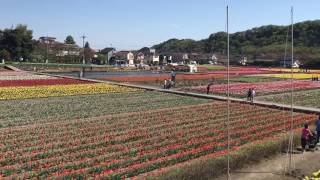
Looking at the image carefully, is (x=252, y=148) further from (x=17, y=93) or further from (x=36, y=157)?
(x=17, y=93)

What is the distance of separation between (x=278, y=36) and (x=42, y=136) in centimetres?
17495

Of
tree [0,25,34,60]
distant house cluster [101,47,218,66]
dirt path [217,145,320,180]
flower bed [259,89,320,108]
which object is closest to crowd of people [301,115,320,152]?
dirt path [217,145,320,180]

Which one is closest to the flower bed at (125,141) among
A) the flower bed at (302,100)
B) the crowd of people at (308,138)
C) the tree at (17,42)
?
the crowd of people at (308,138)

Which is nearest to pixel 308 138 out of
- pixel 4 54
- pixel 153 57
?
pixel 4 54

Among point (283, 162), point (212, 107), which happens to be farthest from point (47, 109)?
point (283, 162)

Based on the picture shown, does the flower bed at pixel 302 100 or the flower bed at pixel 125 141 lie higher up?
the flower bed at pixel 302 100

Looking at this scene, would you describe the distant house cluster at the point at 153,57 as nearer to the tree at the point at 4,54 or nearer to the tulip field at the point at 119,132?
the tree at the point at 4,54

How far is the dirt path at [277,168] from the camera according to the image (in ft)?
44.4

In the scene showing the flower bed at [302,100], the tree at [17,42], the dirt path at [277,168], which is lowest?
the dirt path at [277,168]

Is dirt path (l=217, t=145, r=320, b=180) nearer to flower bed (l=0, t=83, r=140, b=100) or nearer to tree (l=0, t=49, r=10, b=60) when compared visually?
flower bed (l=0, t=83, r=140, b=100)

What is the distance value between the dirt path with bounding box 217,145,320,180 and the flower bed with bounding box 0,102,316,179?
167 centimetres

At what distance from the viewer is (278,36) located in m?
181

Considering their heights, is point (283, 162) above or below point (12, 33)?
below

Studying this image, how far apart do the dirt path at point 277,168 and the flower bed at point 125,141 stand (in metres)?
1.67
